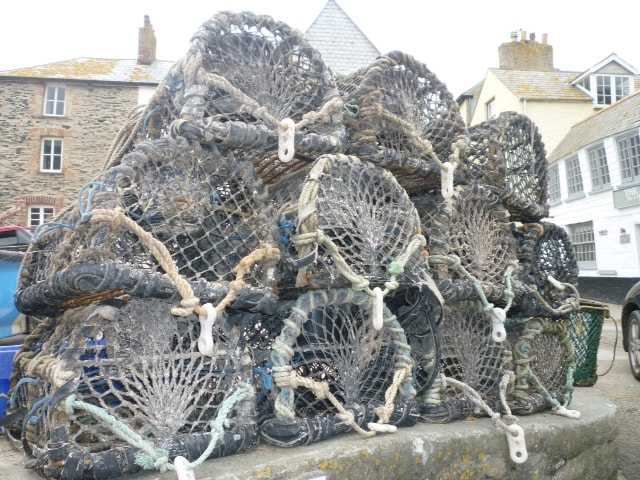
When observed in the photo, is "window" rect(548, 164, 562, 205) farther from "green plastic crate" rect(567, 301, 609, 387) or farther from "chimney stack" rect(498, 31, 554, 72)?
"green plastic crate" rect(567, 301, 609, 387)

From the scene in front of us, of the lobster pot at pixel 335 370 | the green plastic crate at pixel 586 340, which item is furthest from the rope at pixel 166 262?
the green plastic crate at pixel 586 340

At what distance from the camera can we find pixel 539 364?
3.03 metres

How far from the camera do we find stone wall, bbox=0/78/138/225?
1808 centimetres

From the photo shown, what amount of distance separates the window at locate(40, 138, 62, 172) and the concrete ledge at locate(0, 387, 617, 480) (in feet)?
59.6

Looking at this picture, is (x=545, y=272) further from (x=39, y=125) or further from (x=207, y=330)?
(x=39, y=125)

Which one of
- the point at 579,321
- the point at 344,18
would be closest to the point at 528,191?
the point at 579,321

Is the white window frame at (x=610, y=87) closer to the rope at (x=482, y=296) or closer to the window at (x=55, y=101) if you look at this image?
the window at (x=55, y=101)

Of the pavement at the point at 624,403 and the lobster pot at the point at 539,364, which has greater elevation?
the lobster pot at the point at 539,364

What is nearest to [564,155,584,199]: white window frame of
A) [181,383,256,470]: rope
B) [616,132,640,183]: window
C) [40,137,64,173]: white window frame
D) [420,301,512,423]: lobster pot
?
[616,132,640,183]: window

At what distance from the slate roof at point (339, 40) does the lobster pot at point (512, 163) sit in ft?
30.9

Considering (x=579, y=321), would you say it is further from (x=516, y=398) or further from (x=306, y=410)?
(x=306, y=410)

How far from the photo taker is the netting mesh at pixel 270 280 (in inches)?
72.1

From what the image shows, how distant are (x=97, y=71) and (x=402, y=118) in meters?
18.7

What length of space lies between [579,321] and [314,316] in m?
2.91
